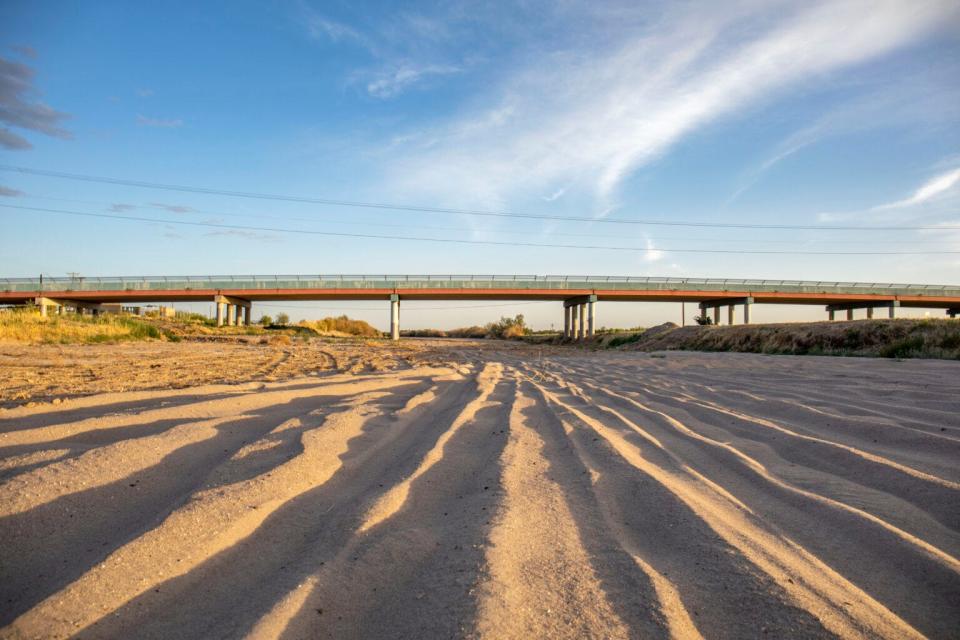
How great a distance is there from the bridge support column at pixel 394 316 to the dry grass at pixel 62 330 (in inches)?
632

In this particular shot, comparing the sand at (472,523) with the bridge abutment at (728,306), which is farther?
the bridge abutment at (728,306)

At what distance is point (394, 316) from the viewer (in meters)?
31.7

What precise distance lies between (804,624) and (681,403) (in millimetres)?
3936

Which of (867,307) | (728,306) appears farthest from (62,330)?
(867,307)

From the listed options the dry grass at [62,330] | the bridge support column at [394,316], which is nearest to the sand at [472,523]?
the dry grass at [62,330]

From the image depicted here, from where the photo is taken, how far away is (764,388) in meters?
6.03

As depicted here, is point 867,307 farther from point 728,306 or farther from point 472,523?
point 472,523

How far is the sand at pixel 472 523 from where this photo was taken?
1404mm

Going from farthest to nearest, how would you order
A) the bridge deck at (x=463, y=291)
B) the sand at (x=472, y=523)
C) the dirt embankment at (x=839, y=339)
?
the bridge deck at (x=463, y=291) < the dirt embankment at (x=839, y=339) < the sand at (x=472, y=523)

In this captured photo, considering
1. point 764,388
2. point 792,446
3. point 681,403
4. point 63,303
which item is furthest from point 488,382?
point 63,303

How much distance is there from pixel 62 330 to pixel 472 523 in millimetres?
15746

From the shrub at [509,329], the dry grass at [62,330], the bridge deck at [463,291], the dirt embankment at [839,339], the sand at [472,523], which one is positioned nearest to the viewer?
the sand at [472,523]

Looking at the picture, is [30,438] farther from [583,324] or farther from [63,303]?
[63,303]

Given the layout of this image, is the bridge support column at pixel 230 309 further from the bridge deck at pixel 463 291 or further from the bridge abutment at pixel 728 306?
the bridge abutment at pixel 728 306
